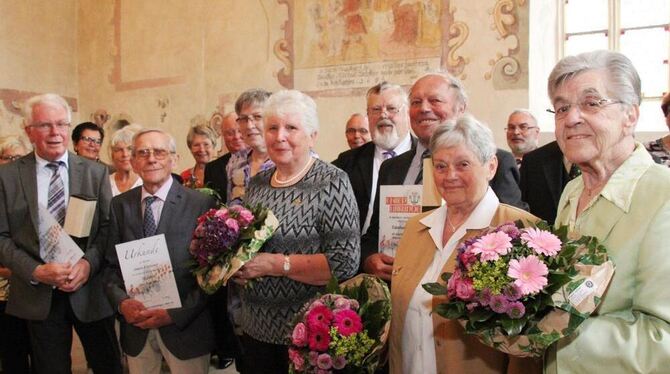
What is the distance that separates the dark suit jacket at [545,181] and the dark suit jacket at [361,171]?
0.95m

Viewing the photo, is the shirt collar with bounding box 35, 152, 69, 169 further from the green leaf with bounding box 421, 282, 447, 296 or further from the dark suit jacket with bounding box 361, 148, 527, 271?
the green leaf with bounding box 421, 282, 447, 296

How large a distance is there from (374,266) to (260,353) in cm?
69

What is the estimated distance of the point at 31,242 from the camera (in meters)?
3.65

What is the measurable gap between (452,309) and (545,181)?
2.61m

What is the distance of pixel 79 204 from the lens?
3.59 m

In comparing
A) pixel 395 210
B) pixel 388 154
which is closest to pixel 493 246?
pixel 395 210

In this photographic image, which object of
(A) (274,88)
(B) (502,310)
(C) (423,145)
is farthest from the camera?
(A) (274,88)

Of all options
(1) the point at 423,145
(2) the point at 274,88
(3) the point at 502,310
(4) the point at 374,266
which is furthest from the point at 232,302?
(2) the point at 274,88

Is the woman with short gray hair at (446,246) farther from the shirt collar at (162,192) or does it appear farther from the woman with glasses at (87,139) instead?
the woman with glasses at (87,139)

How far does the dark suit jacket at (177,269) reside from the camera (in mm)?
3328

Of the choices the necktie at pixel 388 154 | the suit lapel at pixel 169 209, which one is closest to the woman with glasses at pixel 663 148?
the necktie at pixel 388 154

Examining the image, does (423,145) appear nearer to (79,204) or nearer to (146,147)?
(146,147)

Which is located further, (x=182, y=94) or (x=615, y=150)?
(x=182, y=94)

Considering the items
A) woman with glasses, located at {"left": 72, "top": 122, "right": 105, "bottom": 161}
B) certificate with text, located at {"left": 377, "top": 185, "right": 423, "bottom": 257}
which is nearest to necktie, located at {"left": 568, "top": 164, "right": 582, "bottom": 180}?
certificate with text, located at {"left": 377, "top": 185, "right": 423, "bottom": 257}
